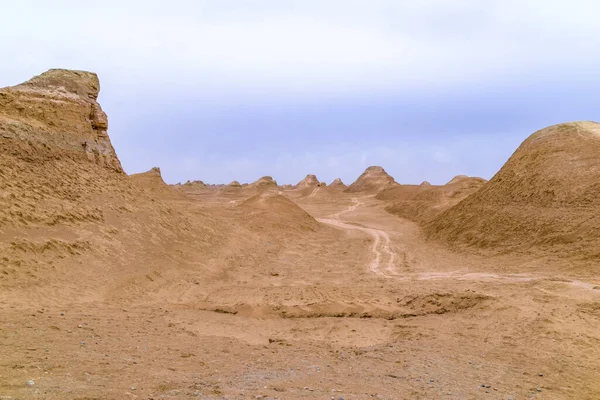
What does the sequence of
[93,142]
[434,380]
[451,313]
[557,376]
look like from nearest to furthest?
[434,380]
[557,376]
[451,313]
[93,142]

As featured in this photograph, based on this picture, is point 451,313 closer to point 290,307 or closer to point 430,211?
point 290,307

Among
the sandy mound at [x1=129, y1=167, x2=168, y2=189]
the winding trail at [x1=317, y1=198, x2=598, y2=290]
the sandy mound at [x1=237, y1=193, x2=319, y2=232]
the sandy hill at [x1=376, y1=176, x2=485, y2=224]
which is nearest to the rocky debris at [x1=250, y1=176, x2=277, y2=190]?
the sandy hill at [x1=376, y1=176, x2=485, y2=224]

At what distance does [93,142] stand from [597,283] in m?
16.0

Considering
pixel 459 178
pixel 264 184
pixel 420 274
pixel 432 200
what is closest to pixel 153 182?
pixel 432 200

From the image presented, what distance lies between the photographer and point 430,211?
33719 mm

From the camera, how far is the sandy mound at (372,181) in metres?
68.8

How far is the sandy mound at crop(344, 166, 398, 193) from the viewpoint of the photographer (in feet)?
226

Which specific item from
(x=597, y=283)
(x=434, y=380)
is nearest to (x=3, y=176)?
(x=434, y=380)

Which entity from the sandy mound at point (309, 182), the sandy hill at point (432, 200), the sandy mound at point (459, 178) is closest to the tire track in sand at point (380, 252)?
the sandy hill at point (432, 200)

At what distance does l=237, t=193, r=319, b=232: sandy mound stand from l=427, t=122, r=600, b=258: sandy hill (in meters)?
7.67

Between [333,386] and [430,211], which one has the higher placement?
[430,211]

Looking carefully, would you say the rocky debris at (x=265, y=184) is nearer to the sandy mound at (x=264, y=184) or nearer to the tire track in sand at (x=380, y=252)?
the sandy mound at (x=264, y=184)

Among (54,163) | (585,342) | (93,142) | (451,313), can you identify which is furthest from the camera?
(93,142)

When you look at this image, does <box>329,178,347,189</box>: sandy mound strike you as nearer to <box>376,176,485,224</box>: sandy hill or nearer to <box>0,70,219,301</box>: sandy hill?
<box>376,176,485,224</box>: sandy hill
